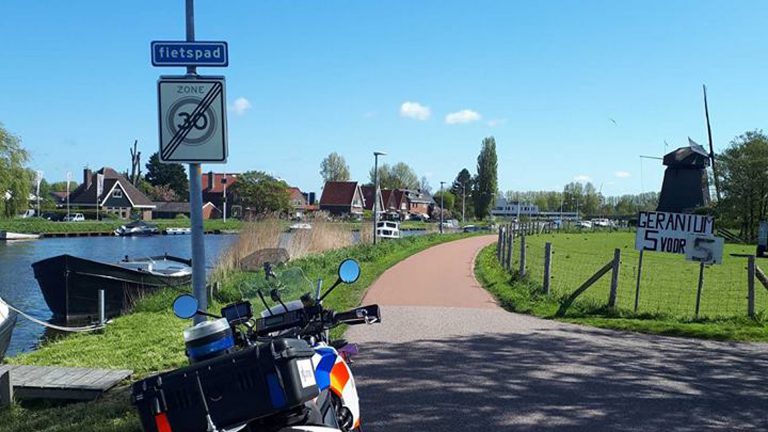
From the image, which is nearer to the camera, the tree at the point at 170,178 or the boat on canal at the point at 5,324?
the boat on canal at the point at 5,324

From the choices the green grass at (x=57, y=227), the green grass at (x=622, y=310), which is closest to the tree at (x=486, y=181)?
the green grass at (x=57, y=227)

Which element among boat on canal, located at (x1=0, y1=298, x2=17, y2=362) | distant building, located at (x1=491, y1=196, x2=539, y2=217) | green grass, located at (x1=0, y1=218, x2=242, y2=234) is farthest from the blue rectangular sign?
distant building, located at (x1=491, y1=196, x2=539, y2=217)

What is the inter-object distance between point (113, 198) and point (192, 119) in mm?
89882

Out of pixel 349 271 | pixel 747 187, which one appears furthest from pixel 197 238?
pixel 747 187

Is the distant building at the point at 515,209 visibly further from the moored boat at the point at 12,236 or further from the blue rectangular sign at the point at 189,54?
the blue rectangular sign at the point at 189,54

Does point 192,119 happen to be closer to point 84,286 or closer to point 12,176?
point 84,286

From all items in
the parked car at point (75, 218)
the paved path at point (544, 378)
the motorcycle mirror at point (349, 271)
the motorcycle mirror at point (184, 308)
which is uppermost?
the motorcycle mirror at point (349, 271)

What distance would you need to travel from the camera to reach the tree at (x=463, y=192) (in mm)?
113812

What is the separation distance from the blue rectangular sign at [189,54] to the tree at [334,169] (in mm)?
117612

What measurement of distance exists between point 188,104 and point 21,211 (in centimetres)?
5252

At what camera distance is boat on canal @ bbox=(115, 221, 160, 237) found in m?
62.4

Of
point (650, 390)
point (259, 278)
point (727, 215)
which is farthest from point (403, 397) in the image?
point (727, 215)

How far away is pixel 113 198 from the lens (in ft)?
287

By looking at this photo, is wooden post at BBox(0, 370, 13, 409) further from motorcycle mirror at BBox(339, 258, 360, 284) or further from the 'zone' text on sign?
the 'zone' text on sign
